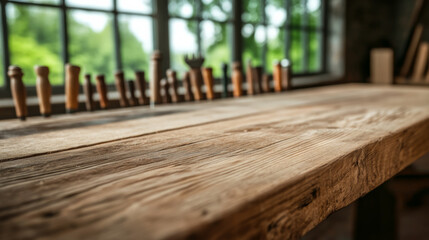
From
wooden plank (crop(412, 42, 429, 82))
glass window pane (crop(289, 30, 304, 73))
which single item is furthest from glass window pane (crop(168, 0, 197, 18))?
wooden plank (crop(412, 42, 429, 82))

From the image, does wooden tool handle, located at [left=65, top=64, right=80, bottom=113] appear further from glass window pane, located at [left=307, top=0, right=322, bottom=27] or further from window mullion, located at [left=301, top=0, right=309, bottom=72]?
glass window pane, located at [left=307, top=0, right=322, bottom=27]

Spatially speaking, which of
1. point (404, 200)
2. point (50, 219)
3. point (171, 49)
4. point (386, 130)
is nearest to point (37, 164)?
point (50, 219)

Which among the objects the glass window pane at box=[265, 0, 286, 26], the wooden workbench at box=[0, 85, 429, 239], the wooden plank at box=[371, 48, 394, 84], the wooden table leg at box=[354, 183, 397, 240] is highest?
the glass window pane at box=[265, 0, 286, 26]

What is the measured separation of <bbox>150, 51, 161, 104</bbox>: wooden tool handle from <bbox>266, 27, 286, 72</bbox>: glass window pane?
225 centimetres

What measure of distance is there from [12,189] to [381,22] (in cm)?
532

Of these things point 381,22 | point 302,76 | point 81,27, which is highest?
point 81,27

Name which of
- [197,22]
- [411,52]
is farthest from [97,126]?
[411,52]

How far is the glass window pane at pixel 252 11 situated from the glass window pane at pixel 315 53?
3.02 ft

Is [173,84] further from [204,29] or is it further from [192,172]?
[204,29]

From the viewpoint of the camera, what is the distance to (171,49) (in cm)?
268

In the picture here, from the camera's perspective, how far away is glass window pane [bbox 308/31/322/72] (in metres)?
4.49

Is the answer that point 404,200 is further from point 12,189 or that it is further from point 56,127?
point 12,189

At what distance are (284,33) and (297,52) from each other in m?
0.46

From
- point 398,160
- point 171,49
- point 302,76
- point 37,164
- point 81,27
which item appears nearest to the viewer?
point 37,164
